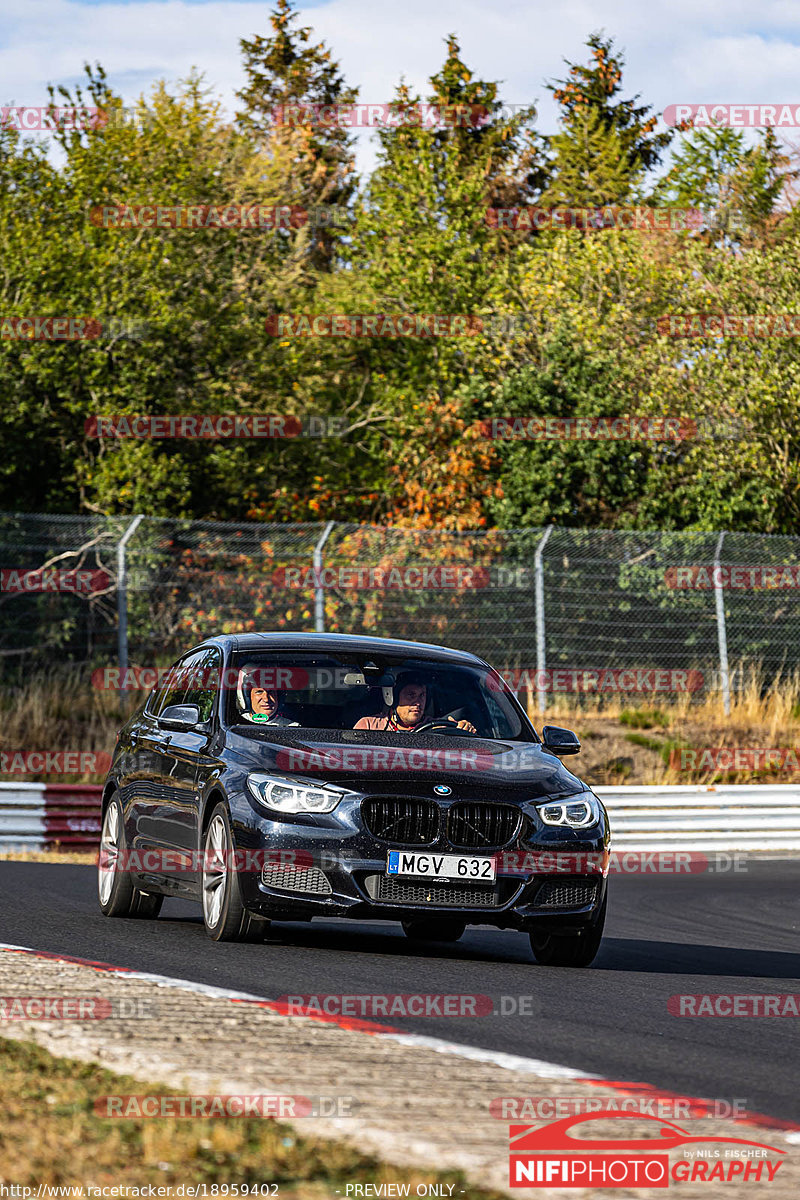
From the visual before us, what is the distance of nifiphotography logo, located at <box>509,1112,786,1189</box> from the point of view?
437 cm

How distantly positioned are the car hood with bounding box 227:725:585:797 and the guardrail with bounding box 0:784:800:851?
9.68 meters

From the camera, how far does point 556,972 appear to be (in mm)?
9281

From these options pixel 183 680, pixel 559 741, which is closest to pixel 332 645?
pixel 183 680

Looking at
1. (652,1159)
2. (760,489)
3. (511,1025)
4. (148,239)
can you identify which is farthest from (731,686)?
(652,1159)

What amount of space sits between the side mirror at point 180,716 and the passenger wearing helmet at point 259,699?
27 centimetres

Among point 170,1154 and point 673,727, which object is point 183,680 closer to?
point 170,1154

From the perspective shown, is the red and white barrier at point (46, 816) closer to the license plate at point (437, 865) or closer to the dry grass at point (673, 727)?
→ the dry grass at point (673, 727)

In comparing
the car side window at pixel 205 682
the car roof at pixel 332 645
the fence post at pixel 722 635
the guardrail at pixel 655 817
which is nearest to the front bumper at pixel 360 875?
the car side window at pixel 205 682

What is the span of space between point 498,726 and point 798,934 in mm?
3725

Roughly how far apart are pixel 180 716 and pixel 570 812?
237 centimetres

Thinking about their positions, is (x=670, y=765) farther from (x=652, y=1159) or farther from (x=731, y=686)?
(x=652, y=1159)

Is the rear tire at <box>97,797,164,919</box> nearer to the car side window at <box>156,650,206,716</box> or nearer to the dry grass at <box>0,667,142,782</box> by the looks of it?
the car side window at <box>156,650,206,716</box>

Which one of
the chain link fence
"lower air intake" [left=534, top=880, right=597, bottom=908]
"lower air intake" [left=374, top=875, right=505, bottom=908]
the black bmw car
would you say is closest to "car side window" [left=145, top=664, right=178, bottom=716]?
the black bmw car

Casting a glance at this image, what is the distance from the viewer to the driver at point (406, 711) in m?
10.1
